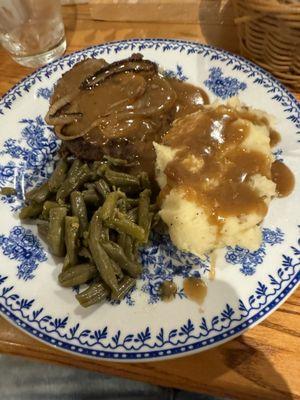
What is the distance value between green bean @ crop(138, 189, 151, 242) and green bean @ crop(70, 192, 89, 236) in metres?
0.33

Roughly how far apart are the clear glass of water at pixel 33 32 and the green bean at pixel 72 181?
5.12ft

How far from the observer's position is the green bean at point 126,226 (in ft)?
7.68

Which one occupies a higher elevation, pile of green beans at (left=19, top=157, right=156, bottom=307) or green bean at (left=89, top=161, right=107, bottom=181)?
green bean at (left=89, top=161, right=107, bottom=181)

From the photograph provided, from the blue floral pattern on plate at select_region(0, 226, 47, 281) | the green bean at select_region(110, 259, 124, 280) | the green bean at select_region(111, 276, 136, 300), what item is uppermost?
the blue floral pattern on plate at select_region(0, 226, 47, 281)

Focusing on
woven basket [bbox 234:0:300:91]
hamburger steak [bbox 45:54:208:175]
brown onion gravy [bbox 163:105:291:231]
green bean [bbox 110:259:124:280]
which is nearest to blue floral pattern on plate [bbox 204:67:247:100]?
woven basket [bbox 234:0:300:91]

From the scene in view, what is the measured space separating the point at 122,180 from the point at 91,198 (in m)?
0.22

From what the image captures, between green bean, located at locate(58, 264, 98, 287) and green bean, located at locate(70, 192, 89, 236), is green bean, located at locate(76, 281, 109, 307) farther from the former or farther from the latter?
green bean, located at locate(70, 192, 89, 236)

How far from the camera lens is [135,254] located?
7.93 ft

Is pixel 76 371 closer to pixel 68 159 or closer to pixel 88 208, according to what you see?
pixel 88 208

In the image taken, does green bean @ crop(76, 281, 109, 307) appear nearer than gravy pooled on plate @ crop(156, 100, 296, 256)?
Yes

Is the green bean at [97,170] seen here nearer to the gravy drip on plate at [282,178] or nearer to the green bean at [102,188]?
the green bean at [102,188]

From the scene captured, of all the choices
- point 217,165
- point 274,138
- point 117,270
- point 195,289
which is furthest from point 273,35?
point 117,270

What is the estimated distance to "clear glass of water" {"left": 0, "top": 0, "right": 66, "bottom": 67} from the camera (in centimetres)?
372

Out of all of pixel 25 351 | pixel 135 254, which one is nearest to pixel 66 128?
pixel 135 254
